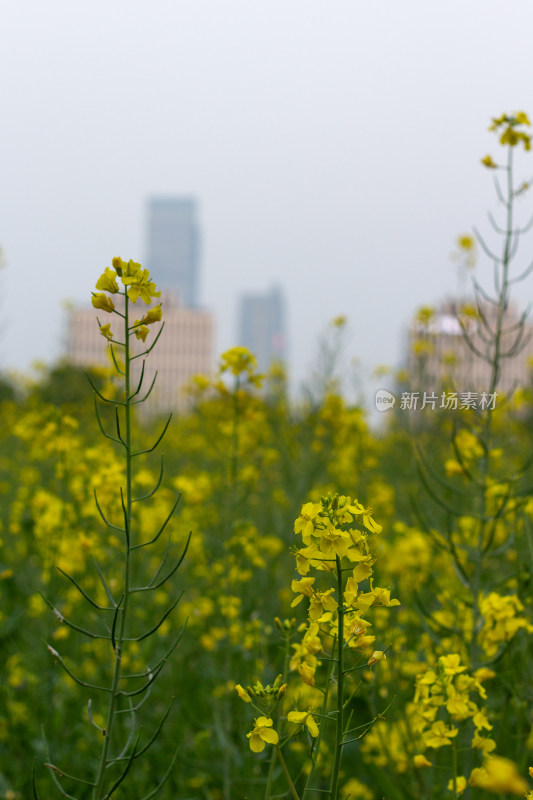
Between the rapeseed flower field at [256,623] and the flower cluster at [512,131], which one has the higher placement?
the flower cluster at [512,131]

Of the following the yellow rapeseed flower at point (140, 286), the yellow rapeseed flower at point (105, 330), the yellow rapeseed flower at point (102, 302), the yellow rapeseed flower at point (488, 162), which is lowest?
the yellow rapeseed flower at point (105, 330)

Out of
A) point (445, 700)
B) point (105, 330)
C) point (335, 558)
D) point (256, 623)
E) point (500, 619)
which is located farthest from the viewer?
point (256, 623)

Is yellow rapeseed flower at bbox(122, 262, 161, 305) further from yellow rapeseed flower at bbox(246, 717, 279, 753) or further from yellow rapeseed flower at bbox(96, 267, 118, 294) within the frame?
yellow rapeseed flower at bbox(246, 717, 279, 753)

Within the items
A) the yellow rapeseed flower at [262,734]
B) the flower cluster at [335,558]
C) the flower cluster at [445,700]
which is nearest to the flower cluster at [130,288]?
the flower cluster at [335,558]

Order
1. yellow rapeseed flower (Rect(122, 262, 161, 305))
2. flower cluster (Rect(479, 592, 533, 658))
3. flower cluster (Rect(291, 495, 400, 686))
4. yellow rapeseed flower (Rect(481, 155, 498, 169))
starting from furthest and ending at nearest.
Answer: yellow rapeseed flower (Rect(481, 155, 498, 169)) → flower cluster (Rect(479, 592, 533, 658)) → yellow rapeseed flower (Rect(122, 262, 161, 305)) → flower cluster (Rect(291, 495, 400, 686))

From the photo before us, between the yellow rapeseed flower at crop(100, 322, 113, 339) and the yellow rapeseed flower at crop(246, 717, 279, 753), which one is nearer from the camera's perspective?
the yellow rapeseed flower at crop(246, 717, 279, 753)

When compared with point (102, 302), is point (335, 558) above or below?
below

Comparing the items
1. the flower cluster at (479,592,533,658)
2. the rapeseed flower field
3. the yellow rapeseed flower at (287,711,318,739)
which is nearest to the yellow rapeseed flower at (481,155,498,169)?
the rapeseed flower field

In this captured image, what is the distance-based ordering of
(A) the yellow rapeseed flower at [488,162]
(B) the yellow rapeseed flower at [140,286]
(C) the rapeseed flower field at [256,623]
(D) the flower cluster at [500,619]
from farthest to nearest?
1. (A) the yellow rapeseed flower at [488,162]
2. (D) the flower cluster at [500,619]
3. (C) the rapeseed flower field at [256,623]
4. (B) the yellow rapeseed flower at [140,286]

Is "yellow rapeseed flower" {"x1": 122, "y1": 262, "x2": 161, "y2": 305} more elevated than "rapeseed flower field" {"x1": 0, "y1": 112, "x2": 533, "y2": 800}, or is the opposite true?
"yellow rapeseed flower" {"x1": 122, "y1": 262, "x2": 161, "y2": 305}

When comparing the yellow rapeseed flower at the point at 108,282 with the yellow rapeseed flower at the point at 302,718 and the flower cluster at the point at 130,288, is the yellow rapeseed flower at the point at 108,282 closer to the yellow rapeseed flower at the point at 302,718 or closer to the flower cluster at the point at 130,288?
the flower cluster at the point at 130,288

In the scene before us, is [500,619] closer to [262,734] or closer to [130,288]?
[262,734]

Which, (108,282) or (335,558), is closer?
(335,558)

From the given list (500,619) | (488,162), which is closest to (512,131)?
(488,162)
